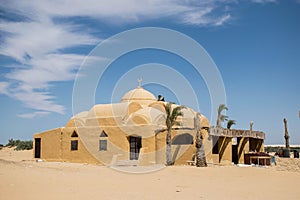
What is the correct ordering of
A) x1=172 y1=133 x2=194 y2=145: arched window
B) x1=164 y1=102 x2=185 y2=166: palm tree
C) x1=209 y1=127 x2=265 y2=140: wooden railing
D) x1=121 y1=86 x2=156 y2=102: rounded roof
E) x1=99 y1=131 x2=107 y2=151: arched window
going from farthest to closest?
x1=121 y1=86 x2=156 y2=102: rounded roof → x1=99 y1=131 x2=107 y2=151: arched window → x1=172 y1=133 x2=194 y2=145: arched window → x1=164 y1=102 x2=185 y2=166: palm tree → x1=209 y1=127 x2=265 y2=140: wooden railing

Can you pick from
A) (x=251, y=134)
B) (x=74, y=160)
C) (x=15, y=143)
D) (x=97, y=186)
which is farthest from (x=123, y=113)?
(x=15, y=143)

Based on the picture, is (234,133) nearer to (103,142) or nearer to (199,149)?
(199,149)

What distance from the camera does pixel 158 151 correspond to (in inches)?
1048

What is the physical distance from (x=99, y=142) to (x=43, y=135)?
21.4 feet

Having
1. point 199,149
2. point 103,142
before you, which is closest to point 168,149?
point 199,149

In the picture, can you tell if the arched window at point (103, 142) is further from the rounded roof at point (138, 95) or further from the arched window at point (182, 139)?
the rounded roof at point (138, 95)

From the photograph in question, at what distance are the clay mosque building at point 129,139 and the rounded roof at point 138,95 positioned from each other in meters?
3.01

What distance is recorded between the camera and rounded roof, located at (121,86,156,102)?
1359 inches

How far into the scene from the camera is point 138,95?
1369 inches

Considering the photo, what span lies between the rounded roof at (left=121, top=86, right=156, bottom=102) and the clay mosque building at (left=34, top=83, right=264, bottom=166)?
3013mm

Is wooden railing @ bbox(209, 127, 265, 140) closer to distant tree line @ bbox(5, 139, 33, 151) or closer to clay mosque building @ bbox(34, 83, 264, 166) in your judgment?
clay mosque building @ bbox(34, 83, 264, 166)

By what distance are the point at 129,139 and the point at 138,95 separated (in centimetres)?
788

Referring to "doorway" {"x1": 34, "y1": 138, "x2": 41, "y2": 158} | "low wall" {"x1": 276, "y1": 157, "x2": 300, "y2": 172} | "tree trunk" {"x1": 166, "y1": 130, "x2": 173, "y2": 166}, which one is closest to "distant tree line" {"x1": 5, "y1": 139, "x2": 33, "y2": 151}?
"doorway" {"x1": 34, "y1": 138, "x2": 41, "y2": 158}

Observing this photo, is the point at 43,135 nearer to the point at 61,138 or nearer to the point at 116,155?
the point at 61,138
